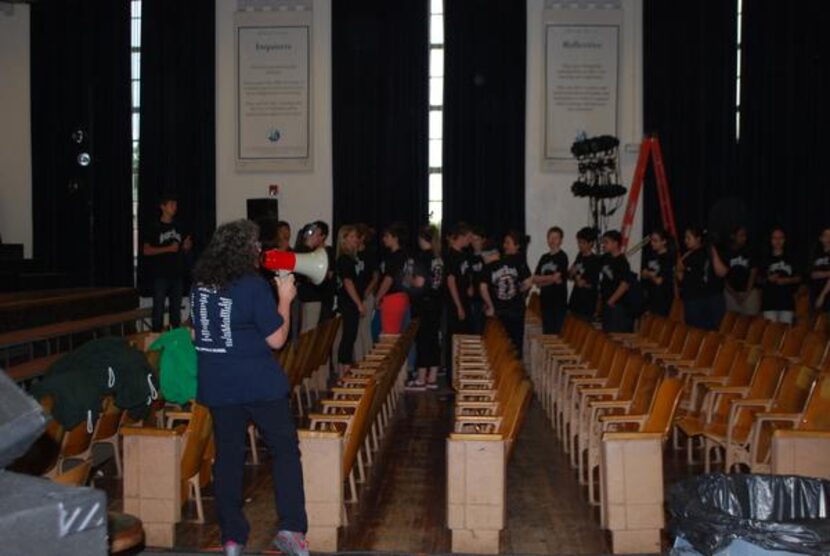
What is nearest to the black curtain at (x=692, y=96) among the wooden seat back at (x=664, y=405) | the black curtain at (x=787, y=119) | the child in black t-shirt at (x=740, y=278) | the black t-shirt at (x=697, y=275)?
the black curtain at (x=787, y=119)

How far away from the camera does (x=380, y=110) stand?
1370 cm

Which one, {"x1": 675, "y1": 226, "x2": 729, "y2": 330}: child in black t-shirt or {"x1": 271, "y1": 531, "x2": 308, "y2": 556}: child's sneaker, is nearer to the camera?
{"x1": 271, "y1": 531, "x2": 308, "y2": 556}: child's sneaker

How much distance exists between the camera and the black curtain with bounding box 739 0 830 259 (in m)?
13.2

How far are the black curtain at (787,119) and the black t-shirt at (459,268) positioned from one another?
5.84m

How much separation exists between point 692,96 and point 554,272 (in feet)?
17.0

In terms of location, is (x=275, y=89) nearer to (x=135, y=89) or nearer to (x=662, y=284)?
(x=135, y=89)

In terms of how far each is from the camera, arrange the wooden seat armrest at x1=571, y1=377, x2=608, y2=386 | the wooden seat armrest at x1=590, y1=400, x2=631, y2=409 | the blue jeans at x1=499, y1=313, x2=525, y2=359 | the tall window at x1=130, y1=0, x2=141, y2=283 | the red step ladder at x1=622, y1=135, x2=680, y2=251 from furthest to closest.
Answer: the tall window at x1=130, y1=0, x2=141, y2=283, the red step ladder at x1=622, y1=135, x2=680, y2=251, the blue jeans at x1=499, y1=313, x2=525, y2=359, the wooden seat armrest at x1=571, y1=377, x2=608, y2=386, the wooden seat armrest at x1=590, y1=400, x2=631, y2=409

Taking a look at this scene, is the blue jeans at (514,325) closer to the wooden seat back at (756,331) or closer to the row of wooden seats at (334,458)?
the wooden seat back at (756,331)

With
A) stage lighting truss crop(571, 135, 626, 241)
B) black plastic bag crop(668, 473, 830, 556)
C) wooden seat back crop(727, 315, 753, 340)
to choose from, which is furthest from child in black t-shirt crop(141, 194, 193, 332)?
black plastic bag crop(668, 473, 830, 556)

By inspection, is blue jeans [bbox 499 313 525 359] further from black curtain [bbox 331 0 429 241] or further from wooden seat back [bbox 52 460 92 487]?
wooden seat back [bbox 52 460 92 487]

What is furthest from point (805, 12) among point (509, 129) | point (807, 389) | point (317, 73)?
point (807, 389)

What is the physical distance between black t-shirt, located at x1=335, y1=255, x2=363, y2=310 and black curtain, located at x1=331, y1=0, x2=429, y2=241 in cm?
449

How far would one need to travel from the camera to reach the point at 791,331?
7270 mm

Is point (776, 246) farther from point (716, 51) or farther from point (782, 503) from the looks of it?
point (782, 503)
